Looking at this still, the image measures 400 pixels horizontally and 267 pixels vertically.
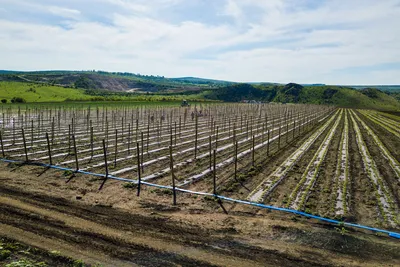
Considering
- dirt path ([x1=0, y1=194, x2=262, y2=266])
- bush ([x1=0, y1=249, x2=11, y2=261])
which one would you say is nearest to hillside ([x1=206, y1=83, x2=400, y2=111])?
dirt path ([x1=0, y1=194, x2=262, y2=266])

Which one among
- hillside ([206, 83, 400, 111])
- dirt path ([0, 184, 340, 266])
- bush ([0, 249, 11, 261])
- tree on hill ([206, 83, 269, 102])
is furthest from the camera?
tree on hill ([206, 83, 269, 102])

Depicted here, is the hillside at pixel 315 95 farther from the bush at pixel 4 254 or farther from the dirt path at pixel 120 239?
the bush at pixel 4 254

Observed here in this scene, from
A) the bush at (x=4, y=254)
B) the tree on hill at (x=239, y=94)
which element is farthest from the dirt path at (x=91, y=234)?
the tree on hill at (x=239, y=94)

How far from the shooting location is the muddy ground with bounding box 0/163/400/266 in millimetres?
6074

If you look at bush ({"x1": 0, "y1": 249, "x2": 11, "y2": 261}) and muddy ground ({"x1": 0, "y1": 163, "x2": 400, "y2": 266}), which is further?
muddy ground ({"x1": 0, "y1": 163, "x2": 400, "y2": 266})

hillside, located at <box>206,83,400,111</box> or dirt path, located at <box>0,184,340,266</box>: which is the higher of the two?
hillside, located at <box>206,83,400,111</box>

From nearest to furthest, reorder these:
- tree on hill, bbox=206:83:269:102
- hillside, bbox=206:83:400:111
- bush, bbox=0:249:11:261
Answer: bush, bbox=0:249:11:261
hillside, bbox=206:83:400:111
tree on hill, bbox=206:83:269:102

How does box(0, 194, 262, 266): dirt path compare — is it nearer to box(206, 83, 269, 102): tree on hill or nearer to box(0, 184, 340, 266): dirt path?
box(0, 184, 340, 266): dirt path

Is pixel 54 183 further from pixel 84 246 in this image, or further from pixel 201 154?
pixel 201 154

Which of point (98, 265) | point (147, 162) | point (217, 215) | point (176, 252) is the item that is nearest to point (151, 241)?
point (176, 252)

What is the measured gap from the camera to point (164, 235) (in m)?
7.00

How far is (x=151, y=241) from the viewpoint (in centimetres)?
671

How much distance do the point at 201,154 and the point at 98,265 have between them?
398 inches

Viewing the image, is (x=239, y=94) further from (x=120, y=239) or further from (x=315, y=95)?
(x=120, y=239)
